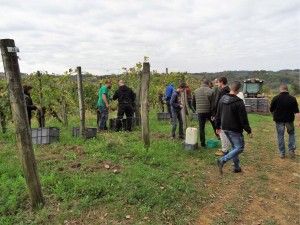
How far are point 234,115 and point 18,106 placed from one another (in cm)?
397

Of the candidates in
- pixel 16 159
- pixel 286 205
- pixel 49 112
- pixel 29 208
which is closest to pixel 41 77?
pixel 49 112

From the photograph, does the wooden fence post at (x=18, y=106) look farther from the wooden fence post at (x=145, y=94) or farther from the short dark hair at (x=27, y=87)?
the short dark hair at (x=27, y=87)

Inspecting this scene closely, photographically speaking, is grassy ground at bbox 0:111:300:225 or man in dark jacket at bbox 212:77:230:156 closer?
grassy ground at bbox 0:111:300:225

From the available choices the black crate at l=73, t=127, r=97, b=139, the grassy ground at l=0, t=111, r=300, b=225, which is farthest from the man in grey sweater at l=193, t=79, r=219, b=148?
the black crate at l=73, t=127, r=97, b=139

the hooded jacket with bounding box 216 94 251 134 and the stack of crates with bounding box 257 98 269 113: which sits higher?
the hooded jacket with bounding box 216 94 251 134

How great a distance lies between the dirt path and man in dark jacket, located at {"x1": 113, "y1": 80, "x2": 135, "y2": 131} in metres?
4.29

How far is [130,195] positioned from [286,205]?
8.63 ft

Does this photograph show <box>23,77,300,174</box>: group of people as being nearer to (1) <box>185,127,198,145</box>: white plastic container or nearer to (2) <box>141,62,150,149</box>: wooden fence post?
(1) <box>185,127,198,145</box>: white plastic container

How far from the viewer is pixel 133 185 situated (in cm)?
492

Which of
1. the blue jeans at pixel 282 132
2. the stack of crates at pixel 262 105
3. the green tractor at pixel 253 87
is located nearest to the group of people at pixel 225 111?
the blue jeans at pixel 282 132

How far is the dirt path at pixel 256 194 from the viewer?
167 inches

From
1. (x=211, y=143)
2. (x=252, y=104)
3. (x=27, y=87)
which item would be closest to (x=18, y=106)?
(x=27, y=87)

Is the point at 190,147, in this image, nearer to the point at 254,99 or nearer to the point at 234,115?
the point at 234,115

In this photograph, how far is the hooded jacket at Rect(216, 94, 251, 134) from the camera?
18.2ft
